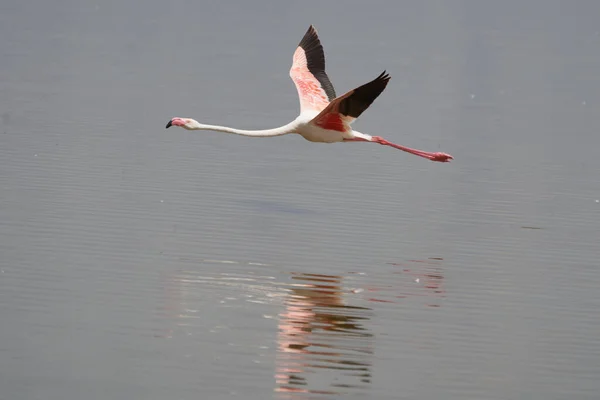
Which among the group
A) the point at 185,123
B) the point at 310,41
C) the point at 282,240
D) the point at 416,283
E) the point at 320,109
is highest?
the point at 310,41

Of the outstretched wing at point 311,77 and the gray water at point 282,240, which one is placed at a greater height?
the outstretched wing at point 311,77

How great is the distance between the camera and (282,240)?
14305 millimetres

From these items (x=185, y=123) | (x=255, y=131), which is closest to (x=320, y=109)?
(x=255, y=131)

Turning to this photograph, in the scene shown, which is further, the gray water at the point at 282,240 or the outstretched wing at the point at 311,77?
the outstretched wing at the point at 311,77

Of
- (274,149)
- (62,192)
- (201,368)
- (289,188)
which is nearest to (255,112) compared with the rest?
(274,149)

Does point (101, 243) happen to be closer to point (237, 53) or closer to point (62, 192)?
point (62, 192)

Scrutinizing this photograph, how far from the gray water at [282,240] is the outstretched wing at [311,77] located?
111 centimetres

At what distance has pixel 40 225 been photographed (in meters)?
14.0

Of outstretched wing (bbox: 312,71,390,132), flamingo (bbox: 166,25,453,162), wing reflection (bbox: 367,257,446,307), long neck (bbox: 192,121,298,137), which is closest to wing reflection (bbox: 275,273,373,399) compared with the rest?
wing reflection (bbox: 367,257,446,307)

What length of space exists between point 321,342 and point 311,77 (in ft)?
26.8

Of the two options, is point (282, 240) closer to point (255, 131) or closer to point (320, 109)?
point (255, 131)

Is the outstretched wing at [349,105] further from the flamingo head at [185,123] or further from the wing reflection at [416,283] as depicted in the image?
the wing reflection at [416,283]

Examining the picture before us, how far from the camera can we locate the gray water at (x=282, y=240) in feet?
33.0

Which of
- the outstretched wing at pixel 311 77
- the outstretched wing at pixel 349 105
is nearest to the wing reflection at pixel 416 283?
the outstretched wing at pixel 349 105
